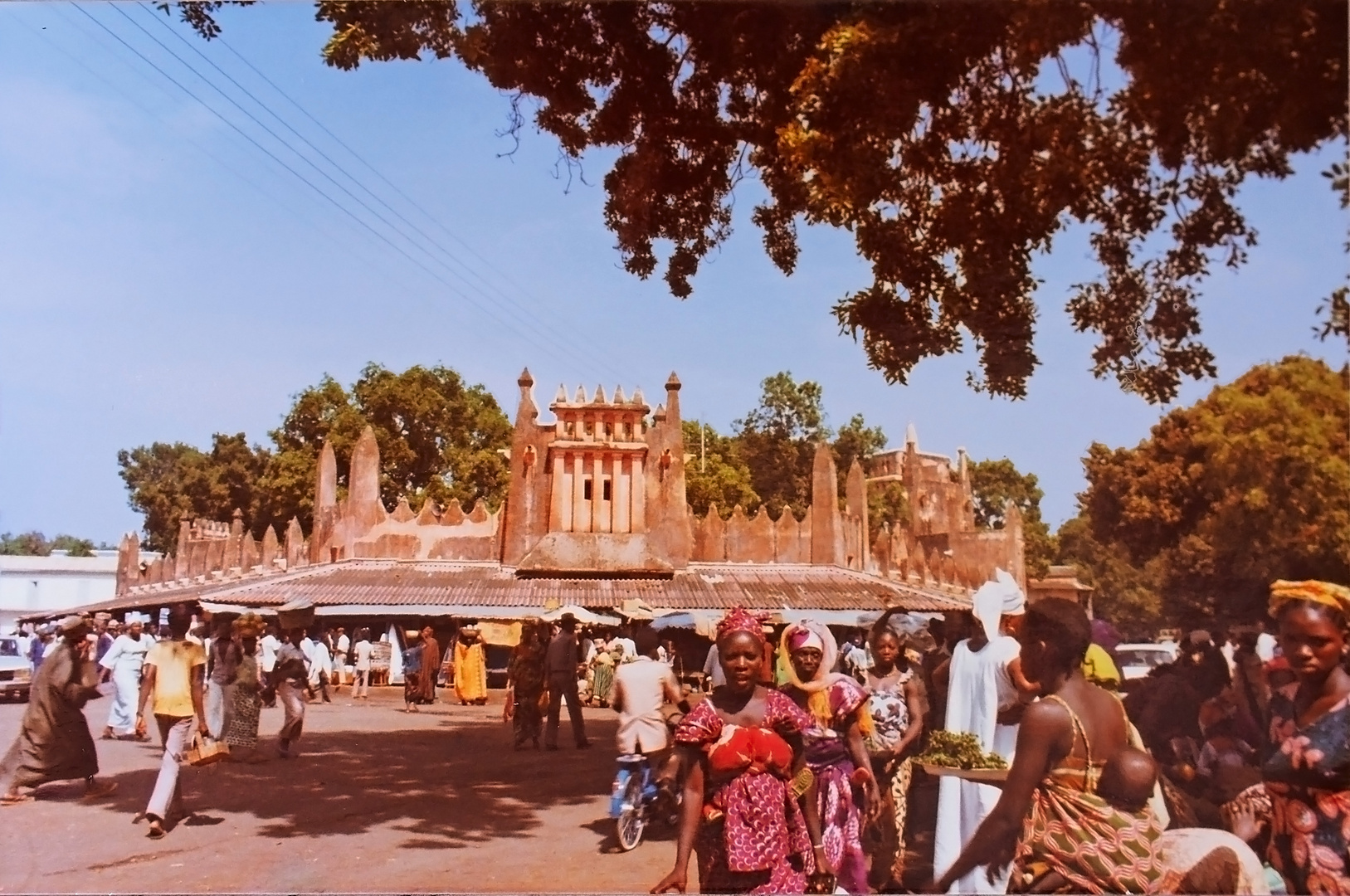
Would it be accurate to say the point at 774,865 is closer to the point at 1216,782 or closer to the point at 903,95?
the point at 1216,782

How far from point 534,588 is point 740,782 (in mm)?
13354

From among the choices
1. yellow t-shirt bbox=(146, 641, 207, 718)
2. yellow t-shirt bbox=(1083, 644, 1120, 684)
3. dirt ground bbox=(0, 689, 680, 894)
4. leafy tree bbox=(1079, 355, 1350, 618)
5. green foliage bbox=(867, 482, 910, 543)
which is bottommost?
dirt ground bbox=(0, 689, 680, 894)

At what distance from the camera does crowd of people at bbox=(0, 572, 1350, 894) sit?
483 centimetres

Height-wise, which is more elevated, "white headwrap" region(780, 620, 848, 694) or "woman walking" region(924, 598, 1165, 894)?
"white headwrap" region(780, 620, 848, 694)

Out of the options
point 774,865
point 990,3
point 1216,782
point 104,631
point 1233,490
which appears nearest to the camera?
point 774,865

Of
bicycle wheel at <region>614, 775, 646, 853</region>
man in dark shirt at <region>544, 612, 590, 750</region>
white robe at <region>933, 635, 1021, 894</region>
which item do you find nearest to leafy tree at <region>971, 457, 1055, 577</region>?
white robe at <region>933, 635, 1021, 894</region>

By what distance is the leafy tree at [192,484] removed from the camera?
8.96 m

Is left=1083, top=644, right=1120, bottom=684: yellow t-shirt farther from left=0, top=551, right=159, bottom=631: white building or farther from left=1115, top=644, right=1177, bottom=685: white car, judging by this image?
left=0, top=551, right=159, bottom=631: white building

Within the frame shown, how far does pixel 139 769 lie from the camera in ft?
24.5

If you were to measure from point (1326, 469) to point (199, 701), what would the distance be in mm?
7607

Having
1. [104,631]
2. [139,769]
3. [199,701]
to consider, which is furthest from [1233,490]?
[104,631]

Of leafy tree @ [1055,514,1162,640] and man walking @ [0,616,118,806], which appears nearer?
man walking @ [0,616,118,806]

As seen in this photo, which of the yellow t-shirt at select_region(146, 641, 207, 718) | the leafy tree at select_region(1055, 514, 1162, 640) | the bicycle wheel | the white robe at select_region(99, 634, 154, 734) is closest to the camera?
the bicycle wheel

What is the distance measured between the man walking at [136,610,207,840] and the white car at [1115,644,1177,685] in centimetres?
607
